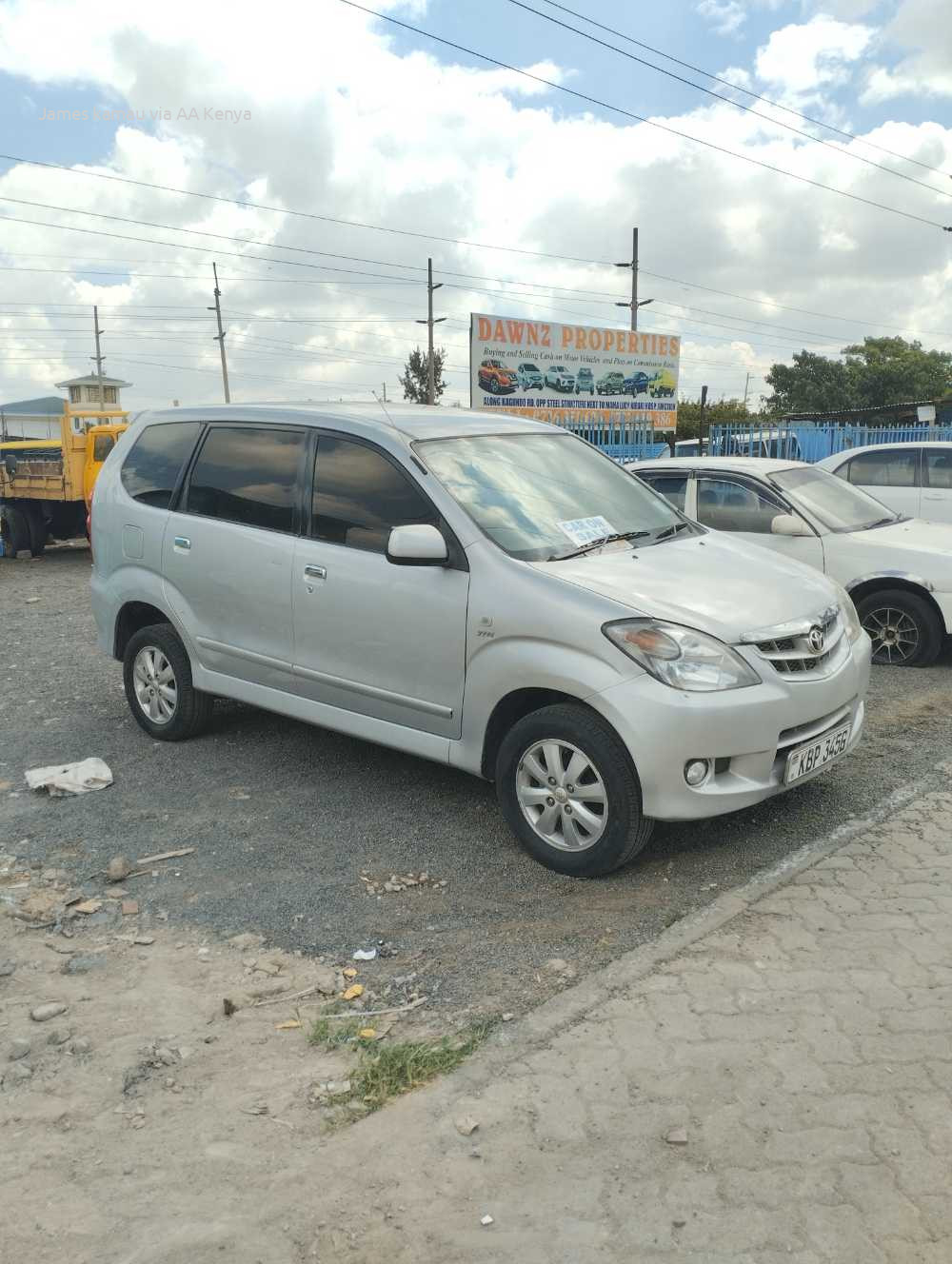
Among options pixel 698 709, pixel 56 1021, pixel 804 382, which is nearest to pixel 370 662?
pixel 698 709

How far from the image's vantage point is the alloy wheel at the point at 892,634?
7656 millimetres

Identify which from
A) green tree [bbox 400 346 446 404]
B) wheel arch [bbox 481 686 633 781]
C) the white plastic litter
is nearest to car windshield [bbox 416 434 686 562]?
wheel arch [bbox 481 686 633 781]

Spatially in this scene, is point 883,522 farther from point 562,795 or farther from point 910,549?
point 562,795

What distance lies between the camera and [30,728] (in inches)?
255

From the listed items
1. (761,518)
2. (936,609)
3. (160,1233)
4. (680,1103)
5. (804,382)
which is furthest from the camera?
(804,382)

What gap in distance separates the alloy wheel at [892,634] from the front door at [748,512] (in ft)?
1.87

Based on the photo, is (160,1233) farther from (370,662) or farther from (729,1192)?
(370,662)

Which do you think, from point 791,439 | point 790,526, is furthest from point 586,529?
point 791,439

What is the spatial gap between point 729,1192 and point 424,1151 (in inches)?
28.3

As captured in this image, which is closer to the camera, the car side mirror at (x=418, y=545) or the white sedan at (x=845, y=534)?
the car side mirror at (x=418, y=545)

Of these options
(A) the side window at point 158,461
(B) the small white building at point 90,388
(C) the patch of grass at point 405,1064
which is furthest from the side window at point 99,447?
(B) the small white building at point 90,388

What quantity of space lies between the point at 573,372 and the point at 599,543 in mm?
17500

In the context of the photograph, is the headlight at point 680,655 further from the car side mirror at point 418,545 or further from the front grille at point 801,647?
the car side mirror at point 418,545

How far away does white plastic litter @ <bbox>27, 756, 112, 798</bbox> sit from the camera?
5.25 meters
